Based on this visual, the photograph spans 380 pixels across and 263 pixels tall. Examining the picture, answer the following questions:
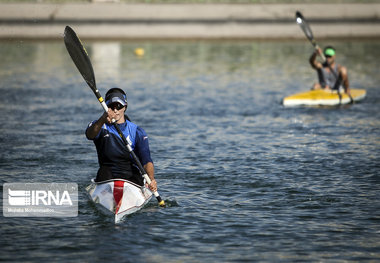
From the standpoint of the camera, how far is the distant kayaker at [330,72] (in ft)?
67.0

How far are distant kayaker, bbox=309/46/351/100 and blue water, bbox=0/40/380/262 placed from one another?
0.91 meters

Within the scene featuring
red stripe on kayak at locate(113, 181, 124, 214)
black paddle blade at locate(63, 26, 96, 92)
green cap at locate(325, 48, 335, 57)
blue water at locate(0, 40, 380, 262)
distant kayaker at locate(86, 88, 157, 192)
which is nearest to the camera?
blue water at locate(0, 40, 380, 262)

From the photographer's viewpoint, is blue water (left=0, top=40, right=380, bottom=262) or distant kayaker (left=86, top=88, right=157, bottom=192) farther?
distant kayaker (left=86, top=88, right=157, bottom=192)

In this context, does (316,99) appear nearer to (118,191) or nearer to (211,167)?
(211,167)

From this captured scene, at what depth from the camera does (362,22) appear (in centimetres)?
4612

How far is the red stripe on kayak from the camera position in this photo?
31.1 ft

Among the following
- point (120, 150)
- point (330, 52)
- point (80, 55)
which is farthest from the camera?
point (330, 52)

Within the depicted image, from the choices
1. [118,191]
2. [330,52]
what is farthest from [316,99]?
[118,191]

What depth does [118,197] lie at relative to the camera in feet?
31.2

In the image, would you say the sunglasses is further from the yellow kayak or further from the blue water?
the yellow kayak

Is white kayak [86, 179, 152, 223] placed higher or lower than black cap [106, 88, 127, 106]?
lower

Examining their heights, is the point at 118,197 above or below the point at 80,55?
below

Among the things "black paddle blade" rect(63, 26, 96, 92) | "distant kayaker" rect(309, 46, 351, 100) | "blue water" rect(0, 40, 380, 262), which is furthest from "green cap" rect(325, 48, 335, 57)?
"black paddle blade" rect(63, 26, 96, 92)

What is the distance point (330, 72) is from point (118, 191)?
1270cm
